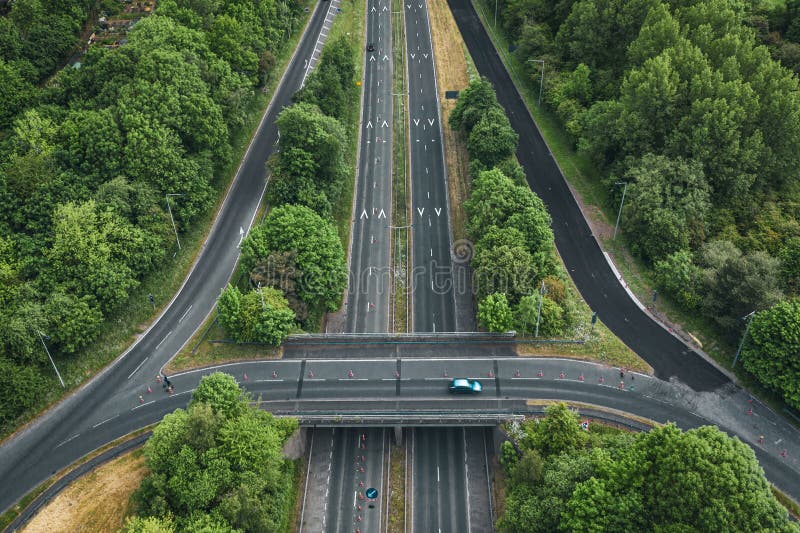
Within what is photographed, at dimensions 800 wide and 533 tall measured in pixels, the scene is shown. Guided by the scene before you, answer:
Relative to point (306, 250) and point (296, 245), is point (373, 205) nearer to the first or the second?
point (306, 250)

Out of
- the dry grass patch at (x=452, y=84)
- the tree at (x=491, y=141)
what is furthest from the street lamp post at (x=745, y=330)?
the tree at (x=491, y=141)

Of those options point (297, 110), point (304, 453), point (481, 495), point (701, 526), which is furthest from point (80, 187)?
point (701, 526)

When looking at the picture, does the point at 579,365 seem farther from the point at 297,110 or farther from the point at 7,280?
the point at 7,280

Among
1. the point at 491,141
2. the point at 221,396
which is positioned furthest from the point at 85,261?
the point at 491,141

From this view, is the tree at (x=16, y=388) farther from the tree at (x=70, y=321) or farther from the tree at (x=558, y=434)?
the tree at (x=558, y=434)

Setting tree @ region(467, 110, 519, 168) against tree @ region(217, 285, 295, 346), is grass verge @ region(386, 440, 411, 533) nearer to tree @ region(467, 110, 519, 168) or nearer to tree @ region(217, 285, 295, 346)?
tree @ region(217, 285, 295, 346)

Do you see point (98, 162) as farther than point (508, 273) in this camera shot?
Yes
